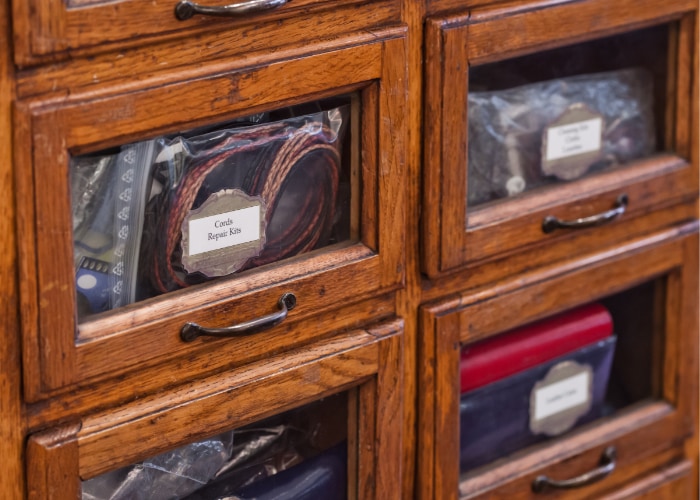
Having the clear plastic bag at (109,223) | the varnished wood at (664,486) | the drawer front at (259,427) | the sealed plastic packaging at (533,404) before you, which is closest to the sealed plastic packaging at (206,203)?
the clear plastic bag at (109,223)

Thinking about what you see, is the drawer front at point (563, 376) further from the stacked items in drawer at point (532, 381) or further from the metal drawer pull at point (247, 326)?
the metal drawer pull at point (247, 326)

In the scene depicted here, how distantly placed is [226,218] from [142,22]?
21 cm

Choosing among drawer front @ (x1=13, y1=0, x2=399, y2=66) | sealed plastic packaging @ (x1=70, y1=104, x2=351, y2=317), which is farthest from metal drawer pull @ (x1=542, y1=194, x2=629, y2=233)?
drawer front @ (x1=13, y1=0, x2=399, y2=66)

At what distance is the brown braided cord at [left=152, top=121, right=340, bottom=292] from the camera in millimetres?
1072

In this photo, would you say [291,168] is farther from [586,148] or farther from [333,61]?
[586,148]

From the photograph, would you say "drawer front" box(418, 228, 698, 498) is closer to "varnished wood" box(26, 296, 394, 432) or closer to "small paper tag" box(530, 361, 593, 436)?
"small paper tag" box(530, 361, 593, 436)

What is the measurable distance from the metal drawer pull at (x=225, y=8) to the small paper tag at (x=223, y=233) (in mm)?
172

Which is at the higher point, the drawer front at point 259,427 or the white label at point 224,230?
the white label at point 224,230

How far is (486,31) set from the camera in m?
1.20

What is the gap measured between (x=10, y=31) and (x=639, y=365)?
97 centimetres

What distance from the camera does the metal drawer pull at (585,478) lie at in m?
1.41

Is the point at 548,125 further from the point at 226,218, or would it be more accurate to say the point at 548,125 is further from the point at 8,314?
the point at 8,314

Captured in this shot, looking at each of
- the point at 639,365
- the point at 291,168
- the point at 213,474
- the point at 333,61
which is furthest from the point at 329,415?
the point at 639,365

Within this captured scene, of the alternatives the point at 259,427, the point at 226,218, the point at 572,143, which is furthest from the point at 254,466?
the point at 572,143
